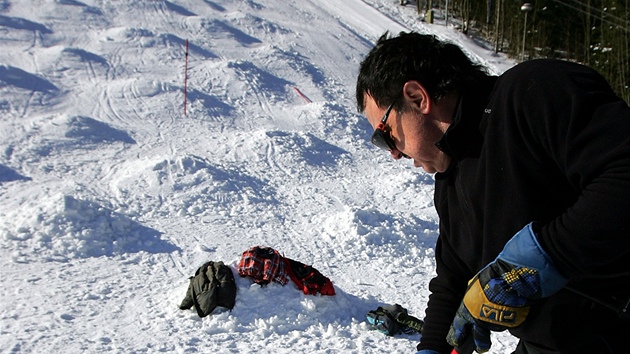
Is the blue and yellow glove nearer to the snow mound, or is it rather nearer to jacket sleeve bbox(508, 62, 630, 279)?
jacket sleeve bbox(508, 62, 630, 279)

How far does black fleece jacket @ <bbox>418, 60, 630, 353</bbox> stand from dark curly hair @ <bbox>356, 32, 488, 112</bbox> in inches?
2.8

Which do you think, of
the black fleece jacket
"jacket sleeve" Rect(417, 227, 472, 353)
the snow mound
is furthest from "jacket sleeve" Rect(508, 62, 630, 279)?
the snow mound

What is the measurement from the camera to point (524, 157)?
1470 millimetres

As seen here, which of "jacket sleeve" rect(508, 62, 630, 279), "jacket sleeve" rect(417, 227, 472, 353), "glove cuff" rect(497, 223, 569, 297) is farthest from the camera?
"jacket sleeve" rect(417, 227, 472, 353)

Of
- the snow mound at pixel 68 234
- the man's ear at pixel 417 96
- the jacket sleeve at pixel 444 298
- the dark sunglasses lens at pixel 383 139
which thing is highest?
the man's ear at pixel 417 96

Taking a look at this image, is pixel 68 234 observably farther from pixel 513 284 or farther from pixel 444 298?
pixel 513 284

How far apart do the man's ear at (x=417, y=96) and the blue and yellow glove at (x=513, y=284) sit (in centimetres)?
48

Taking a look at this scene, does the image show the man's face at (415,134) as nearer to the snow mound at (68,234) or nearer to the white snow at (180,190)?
the white snow at (180,190)

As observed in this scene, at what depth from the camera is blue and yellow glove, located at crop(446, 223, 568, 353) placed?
1388mm

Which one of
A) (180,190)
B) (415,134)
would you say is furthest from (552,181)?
(180,190)

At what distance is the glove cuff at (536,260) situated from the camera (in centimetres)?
138

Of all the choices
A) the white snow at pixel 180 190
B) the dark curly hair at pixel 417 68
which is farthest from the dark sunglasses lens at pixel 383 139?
the white snow at pixel 180 190

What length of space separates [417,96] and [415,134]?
14 cm

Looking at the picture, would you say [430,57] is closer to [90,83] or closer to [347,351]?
[347,351]
